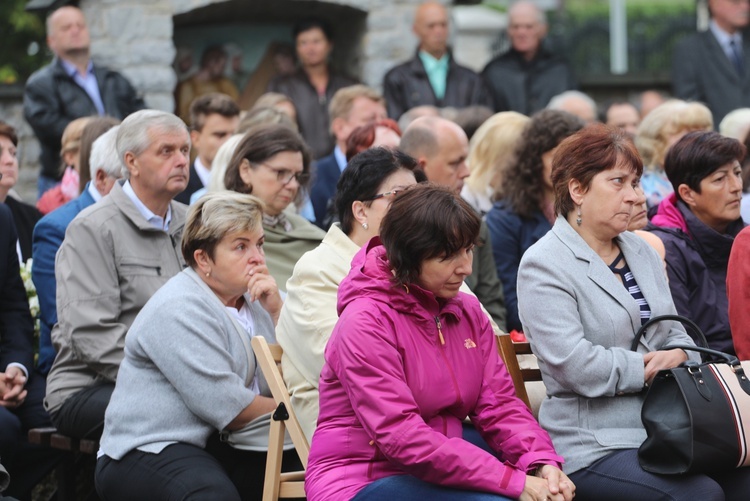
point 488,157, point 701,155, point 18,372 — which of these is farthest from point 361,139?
point 18,372

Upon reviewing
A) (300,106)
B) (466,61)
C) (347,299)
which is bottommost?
(466,61)

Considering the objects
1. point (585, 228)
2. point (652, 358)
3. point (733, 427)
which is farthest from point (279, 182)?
point (733, 427)

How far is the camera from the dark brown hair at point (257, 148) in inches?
245

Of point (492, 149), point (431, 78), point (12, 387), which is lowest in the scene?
point (12, 387)

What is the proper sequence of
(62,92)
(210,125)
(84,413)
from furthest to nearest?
(62,92), (210,125), (84,413)

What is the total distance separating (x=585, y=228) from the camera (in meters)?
4.70

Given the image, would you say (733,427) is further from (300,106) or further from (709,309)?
(300,106)

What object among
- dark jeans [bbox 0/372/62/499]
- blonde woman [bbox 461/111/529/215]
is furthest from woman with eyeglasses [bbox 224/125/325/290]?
blonde woman [bbox 461/111/529/215]

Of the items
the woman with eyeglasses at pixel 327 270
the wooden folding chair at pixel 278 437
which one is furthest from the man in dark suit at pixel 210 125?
the wooden folding chair at pixel 278 437

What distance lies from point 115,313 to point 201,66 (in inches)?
281

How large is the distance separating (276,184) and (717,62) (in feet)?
22.1

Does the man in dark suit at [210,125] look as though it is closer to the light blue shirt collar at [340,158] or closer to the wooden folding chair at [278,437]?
the light blue shirt collar at [340,158]

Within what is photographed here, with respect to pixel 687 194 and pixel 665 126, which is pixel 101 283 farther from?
pixel 665 126

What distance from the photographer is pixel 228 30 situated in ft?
41.0
